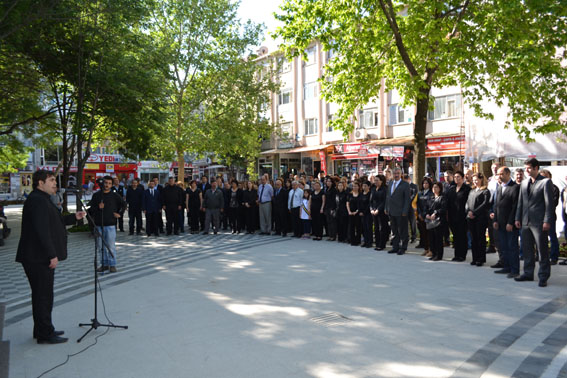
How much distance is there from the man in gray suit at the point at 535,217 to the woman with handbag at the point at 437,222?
208 centimetres

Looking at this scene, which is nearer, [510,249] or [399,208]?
[510,249]

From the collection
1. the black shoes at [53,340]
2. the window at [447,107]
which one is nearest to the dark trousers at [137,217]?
the black shoes at [53,340]

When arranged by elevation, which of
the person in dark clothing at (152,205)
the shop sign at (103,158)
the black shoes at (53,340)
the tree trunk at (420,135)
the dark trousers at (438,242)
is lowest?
the black shoes at (53,340)

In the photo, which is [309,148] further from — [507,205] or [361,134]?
[507,205]

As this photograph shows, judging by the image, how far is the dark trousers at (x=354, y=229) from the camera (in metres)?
12.1

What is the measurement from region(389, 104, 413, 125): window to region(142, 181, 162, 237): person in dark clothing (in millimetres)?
19320

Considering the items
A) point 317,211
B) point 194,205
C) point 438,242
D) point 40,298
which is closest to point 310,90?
point 194,205

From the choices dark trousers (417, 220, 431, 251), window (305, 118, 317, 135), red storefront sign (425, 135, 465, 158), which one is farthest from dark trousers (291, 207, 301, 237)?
window (305, 118, 317, 135)

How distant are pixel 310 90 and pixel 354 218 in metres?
26.8

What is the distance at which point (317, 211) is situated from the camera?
1352 cm

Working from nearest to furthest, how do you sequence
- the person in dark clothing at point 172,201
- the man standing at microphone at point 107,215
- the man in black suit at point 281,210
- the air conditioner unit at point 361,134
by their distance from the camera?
the man standing at microphone at point 107,215, the man in black suit at point 281,210, the person in dark clothing at point 172,201, the air conditioner unit at point 361,134

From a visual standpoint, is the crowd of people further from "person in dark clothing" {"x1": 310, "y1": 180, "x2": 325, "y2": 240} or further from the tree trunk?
→ the tree trunk

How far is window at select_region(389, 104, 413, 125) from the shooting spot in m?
29.1

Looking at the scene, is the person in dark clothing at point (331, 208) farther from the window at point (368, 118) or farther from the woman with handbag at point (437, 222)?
the window at point (368, 118)
